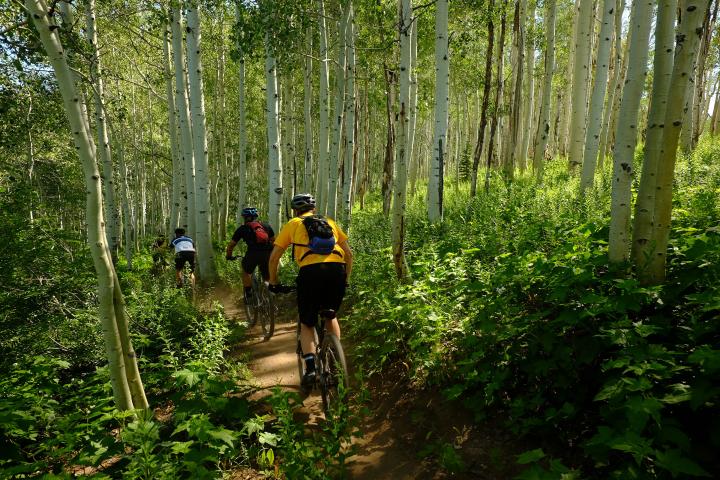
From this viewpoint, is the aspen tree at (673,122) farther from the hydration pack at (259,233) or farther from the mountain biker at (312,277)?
the hydration pack at (259,233)

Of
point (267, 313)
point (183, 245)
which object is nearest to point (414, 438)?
point (267, 313)

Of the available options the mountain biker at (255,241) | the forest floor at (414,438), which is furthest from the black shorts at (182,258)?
the forest floor at (414,438)

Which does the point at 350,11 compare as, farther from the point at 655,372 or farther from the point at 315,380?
the point at 655,372

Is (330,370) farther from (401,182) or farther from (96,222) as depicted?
(401,182)

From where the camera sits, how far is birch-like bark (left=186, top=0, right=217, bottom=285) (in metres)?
8.94

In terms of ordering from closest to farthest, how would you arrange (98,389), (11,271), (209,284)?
(98,389), (11,271), (209,284)

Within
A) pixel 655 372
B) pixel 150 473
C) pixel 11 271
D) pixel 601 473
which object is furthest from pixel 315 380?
pixel 11 271

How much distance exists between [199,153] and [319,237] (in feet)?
22.9

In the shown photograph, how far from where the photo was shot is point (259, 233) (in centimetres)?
677

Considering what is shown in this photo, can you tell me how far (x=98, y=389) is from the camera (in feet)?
12.7

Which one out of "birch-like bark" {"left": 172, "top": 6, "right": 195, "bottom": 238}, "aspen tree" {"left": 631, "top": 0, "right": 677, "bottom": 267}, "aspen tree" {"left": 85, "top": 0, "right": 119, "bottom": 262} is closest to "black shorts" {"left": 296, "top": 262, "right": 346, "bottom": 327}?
"aspen tree" {"left": 631, "top": 0, "right": 677, "bottom": 267}

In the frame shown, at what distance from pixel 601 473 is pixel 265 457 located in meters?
2.48

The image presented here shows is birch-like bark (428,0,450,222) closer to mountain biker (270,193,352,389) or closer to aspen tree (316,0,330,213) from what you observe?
aspen tree (316,0,330,213)

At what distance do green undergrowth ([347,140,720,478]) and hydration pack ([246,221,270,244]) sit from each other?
86.6 inches
